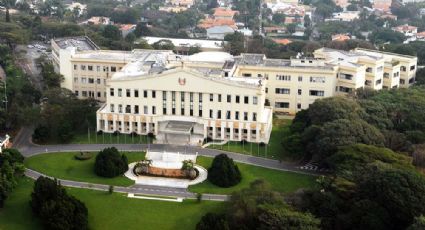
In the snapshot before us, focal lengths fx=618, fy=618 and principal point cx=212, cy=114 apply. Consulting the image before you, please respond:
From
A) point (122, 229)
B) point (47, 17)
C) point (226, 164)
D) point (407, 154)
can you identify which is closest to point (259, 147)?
point (226, 164)

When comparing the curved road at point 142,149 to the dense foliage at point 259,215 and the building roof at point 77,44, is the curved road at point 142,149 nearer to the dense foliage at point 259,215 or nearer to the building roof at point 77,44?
the dense foliage at point 259,215

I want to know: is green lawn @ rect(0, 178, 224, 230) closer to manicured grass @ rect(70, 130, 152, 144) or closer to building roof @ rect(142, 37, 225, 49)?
manicured grass @ rect(70, 130, 152, 144)

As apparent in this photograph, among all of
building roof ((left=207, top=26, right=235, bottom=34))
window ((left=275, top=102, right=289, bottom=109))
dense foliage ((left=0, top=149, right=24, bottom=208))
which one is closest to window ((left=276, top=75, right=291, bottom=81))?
window ((left=275, top=102, right=289, bottom=109))

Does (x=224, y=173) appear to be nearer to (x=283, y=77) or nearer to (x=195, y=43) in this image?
(x=283, y=77)

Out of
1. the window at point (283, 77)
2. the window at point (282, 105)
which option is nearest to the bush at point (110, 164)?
the window at point (282, 105)

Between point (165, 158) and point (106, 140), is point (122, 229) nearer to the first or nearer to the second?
point (165, 158)
